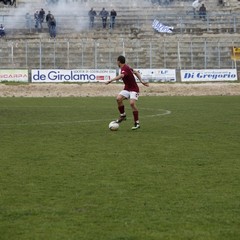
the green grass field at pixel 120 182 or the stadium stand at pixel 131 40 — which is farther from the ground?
the stadium stand at pixel 131 40

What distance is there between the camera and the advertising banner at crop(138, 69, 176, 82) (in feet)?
215

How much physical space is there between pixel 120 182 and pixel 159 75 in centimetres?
5092

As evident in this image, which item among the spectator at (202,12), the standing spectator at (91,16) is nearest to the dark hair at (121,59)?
the standing spectator at (91,16)

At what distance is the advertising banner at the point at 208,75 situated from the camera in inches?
2616

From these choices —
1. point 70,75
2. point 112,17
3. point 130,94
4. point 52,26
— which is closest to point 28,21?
point 52,26

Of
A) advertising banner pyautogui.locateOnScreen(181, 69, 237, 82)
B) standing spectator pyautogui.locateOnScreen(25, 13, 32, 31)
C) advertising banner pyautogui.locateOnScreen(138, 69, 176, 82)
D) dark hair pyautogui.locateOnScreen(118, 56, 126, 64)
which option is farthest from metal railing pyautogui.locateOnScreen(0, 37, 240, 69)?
dark hair pyautogui.locateOnScreen(118, 56, 126, 64)

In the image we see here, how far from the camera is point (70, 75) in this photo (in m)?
65.2

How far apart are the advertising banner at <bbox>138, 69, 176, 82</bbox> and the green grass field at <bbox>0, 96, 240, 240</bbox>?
3685cm

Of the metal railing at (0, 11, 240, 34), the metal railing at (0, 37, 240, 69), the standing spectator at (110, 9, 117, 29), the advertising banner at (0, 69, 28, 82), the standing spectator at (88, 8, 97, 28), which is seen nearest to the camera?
the advertising banner at (0, 69, 28, 82)

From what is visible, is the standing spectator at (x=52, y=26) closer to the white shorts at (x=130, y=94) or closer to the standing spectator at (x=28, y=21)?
the standing spectator at (x=28, y=21)

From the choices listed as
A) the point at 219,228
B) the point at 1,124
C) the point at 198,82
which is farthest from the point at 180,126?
the point at 198,82

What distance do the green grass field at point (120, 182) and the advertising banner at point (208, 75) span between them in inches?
1491

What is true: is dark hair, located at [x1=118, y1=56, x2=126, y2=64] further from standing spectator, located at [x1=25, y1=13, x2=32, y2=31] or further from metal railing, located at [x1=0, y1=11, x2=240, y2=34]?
standing spectator, located at [x1=25, y1=13, x2=32, y2=31]

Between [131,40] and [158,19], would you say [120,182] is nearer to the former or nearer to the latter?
[131,40]
